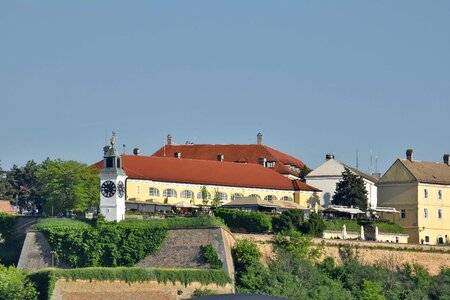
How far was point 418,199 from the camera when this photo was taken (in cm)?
10444

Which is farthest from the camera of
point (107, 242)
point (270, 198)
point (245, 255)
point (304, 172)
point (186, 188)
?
point (304, 172)

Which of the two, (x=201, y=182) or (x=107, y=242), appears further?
(x=201, y=182)

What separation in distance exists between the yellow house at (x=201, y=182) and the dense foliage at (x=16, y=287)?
15.6 metres

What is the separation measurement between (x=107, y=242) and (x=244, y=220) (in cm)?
940

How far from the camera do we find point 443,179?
348 ft

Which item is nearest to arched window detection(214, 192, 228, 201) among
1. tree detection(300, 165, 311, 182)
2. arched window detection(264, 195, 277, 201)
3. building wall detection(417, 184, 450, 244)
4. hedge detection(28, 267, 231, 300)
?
arched window detection(264, 195, 277, 201)

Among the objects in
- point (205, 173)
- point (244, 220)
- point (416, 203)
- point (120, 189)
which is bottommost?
point (244, 220)

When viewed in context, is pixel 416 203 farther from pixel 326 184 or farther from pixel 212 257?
pixel 212 257

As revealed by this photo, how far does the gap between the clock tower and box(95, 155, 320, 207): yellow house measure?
23.1 feet

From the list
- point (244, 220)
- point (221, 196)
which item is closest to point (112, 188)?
point (244, 220)

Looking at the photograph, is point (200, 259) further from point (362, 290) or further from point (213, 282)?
point (362, 290)

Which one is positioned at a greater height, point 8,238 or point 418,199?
point 418,199

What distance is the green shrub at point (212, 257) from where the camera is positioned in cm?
8469

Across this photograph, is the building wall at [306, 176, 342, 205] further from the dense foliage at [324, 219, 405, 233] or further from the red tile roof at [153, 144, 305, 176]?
the dense foliage at [324, 219, 405, 233]
